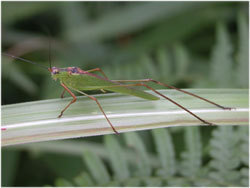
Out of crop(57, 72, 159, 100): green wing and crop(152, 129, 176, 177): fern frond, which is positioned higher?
crop(57, 72, 159, 100): green wing

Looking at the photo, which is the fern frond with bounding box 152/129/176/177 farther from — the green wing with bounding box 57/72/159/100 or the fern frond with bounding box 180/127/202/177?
the green wing with bounding box 57/72/159/100

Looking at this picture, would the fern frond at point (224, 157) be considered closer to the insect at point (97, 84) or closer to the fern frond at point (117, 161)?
the insect at point (97, 84)

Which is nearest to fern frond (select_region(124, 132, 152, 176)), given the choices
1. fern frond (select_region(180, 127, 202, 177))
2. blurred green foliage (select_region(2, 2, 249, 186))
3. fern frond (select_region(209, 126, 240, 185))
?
fern frond (select_region(180, 127, 202, 177))

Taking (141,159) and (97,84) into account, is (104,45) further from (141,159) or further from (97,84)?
(141,159)

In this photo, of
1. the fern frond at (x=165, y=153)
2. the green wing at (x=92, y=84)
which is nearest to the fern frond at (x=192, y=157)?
the fern frond at (x=165, y=153)

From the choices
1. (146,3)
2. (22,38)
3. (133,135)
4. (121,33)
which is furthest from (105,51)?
(133,135)

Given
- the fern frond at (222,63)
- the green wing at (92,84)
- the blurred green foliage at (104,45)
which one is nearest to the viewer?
the green wing at (92,84)

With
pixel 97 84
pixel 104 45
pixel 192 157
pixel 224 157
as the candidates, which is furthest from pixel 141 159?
pixel 104 45

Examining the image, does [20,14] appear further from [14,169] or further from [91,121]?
[91,121]
